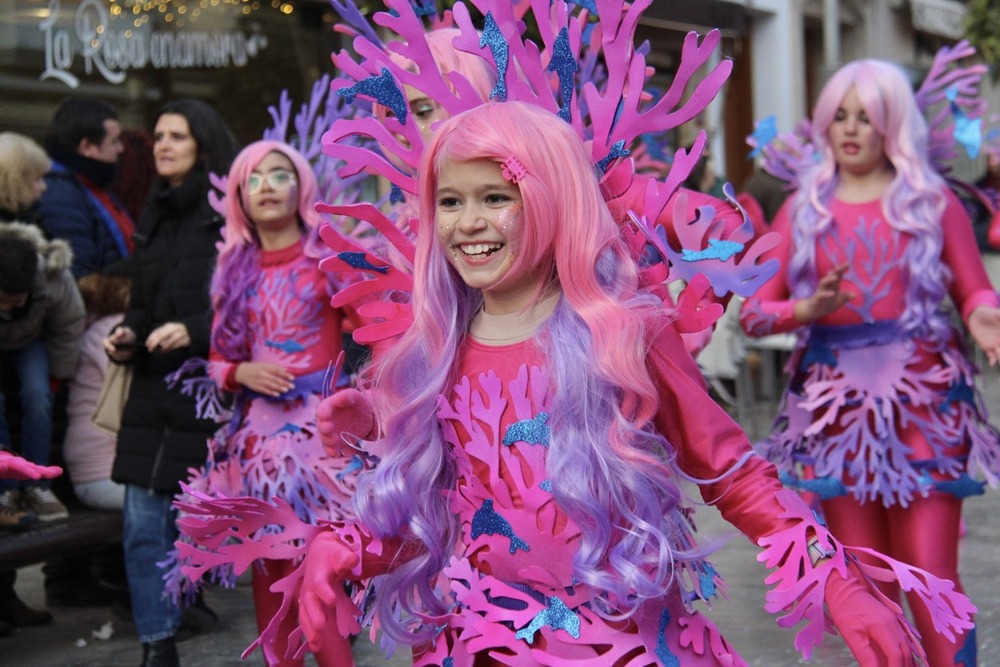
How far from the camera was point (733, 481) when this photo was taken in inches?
93.7

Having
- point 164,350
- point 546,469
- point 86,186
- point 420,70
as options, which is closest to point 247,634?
point 164,350

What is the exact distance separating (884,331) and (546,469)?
7.19 ft

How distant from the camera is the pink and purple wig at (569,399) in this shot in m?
2.36

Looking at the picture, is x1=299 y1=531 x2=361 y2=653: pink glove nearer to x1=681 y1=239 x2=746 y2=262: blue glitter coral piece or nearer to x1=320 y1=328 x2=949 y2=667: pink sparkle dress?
x1=320 y1=328 x2=949 y2=667: pink sparkle dress

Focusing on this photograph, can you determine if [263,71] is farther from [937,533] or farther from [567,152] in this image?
[567,152]

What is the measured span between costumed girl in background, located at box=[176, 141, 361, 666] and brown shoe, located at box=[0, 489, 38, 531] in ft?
2.87

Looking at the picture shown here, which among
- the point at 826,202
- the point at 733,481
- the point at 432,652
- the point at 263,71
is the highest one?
the point at 263,71

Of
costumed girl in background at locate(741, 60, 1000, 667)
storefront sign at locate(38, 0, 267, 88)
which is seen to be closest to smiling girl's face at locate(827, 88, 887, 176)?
costumed girl in background at locate(741, 60, 1000, 667)

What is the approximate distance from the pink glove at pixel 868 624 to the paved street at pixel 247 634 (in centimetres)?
245

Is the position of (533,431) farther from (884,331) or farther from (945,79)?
(945,79)

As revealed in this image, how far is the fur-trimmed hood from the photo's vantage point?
5145mm

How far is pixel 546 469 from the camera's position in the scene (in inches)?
94.3

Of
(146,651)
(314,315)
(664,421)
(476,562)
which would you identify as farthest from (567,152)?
(146,651)

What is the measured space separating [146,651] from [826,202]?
2.56m
